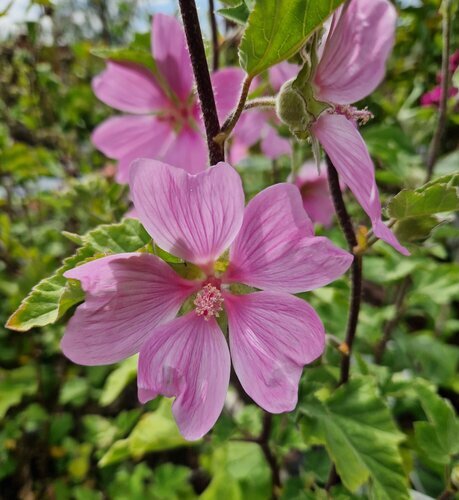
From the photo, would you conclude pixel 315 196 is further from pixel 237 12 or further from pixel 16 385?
pixel 16 385

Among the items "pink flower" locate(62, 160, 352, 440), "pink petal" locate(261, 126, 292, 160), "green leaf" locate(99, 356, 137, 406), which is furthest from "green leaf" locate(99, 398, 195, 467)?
"pink petal" locate(261, 126, 292, 160)

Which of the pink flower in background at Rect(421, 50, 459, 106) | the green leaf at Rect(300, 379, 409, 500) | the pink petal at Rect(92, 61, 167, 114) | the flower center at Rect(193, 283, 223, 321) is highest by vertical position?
the pink petal at Rect(92, 61, 167, 114)

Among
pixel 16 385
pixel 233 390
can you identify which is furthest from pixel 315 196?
pixel 16 385

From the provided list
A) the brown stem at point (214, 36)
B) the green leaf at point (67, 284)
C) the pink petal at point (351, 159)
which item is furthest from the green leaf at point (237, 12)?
the brown stem at point (214, 36)

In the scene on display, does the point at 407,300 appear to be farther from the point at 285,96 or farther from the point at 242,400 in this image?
the point at 285,96

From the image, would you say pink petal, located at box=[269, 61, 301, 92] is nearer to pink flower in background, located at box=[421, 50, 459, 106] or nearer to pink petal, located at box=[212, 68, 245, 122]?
pink petal, located at box=[212, 68, 245, 122]

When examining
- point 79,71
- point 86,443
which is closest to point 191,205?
point 86,443
